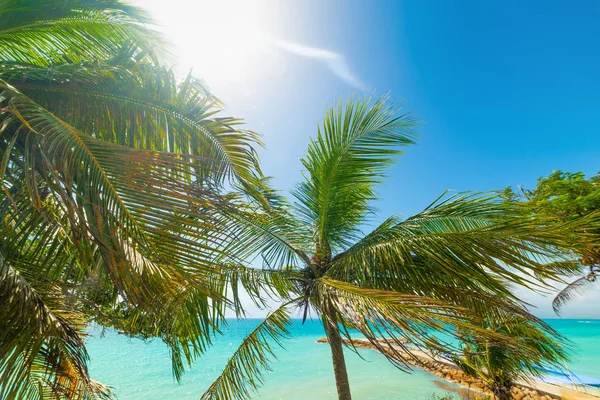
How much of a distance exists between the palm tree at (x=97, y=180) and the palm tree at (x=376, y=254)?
81 centimetres

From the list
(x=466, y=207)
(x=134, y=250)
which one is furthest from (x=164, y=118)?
(x=466, y=207)

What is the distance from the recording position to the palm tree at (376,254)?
2.12 metres

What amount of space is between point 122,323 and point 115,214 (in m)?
4.32

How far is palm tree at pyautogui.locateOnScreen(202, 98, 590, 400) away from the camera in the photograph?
212cm

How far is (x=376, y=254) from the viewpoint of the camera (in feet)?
11.6

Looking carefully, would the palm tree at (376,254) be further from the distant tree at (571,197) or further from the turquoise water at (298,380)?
the turquoise water at (298,380)

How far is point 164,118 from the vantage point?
269 cm

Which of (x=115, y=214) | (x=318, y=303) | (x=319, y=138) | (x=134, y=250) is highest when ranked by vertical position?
(x=319, y=138)

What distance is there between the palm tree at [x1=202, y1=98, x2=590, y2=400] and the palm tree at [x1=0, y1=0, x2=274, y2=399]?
31.9 inches

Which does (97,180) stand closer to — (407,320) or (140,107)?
(140,107)

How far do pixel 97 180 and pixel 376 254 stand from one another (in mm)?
2770

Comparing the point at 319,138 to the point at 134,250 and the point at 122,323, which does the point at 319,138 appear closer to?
the point at 134,250

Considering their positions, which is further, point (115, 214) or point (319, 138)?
point (319, 138)

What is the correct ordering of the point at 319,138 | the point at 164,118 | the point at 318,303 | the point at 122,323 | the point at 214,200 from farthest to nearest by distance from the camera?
the point at 122,323 → the point at 319,138 → the point at 318,303 → the point at 164,118 → the point at 214,200
